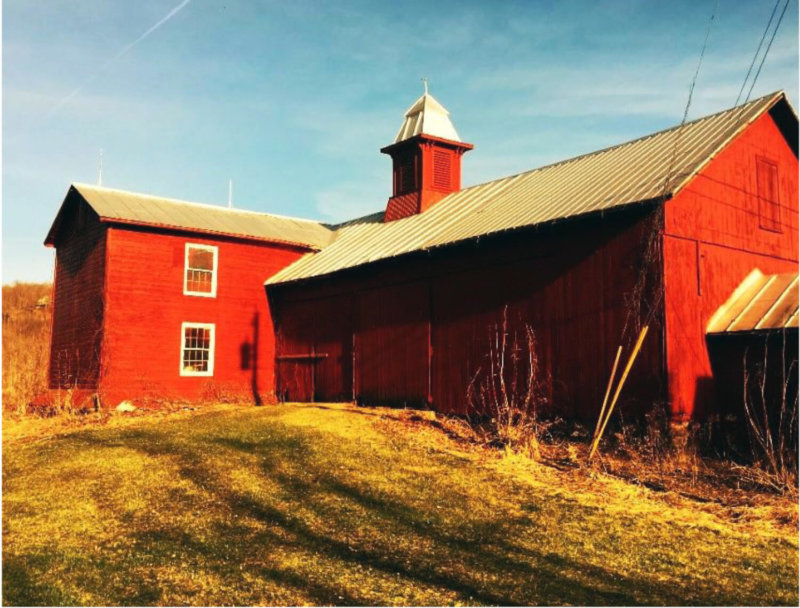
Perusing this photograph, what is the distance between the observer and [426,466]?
1306 centimetres

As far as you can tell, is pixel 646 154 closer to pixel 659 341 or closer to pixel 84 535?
pixel 659 341

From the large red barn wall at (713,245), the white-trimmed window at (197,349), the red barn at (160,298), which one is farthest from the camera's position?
the white-trimmed window at (197,349)

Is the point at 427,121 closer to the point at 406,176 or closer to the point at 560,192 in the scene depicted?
the point at 406,176

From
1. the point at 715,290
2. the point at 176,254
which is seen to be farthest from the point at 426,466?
the point at 176,254

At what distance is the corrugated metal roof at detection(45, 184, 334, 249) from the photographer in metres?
22.9

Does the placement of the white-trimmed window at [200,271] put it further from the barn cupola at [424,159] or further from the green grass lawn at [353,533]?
the green grass lawn at [353,533]

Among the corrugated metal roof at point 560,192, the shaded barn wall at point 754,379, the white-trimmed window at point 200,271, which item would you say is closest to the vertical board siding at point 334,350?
the corrugated metal roof at point 560,192

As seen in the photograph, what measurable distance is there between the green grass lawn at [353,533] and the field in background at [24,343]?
13155 millimetres

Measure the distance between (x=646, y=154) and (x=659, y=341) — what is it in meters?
5.85

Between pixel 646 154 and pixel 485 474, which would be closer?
pixel 485 474

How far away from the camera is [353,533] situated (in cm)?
915

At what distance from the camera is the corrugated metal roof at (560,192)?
1552 cm

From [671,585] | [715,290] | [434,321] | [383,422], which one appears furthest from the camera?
[434,321]

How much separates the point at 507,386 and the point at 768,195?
7888 mm
